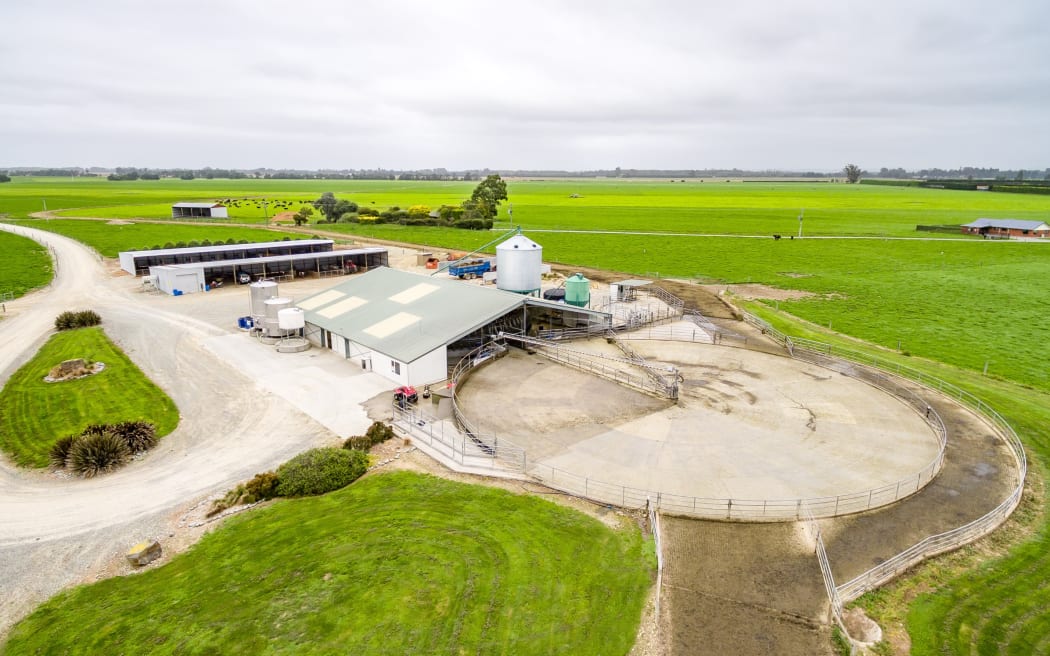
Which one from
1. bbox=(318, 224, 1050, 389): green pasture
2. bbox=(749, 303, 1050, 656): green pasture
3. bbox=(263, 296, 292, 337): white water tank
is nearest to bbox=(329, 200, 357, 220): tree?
bbox=(318, 224, 1050, 389): green pasture

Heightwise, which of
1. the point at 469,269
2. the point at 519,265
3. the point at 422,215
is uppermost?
the point at 519,265

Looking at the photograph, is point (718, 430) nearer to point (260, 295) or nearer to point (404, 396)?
point (404, 396)

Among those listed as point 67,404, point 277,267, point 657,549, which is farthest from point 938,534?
point 277,267

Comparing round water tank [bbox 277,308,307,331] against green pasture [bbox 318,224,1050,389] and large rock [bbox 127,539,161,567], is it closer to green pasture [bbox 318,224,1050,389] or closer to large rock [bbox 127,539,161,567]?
large rock [bbox 127,539,161,567]

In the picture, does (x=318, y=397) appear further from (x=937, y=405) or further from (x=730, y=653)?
(x=937, y=405)

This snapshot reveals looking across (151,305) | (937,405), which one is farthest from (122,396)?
(937,405)

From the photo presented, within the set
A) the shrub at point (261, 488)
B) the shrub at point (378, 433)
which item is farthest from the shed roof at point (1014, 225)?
the shrub at point (261, 488)
